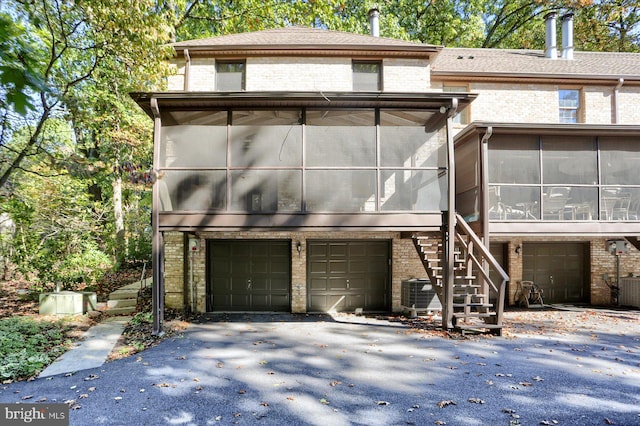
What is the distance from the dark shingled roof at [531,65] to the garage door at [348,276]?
656 centimetres

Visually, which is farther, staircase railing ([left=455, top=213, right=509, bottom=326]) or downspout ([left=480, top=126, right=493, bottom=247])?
downspout ([left=480, top=126, right=493, bottom=247])

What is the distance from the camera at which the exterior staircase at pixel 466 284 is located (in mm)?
7750

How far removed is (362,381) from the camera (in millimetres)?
5340

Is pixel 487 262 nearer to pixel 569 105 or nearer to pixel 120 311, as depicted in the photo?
pixel 569 105

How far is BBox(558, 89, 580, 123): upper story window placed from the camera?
1225cm

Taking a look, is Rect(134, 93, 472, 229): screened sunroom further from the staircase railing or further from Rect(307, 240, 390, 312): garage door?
Rect(307, 240, 390, 312): garage door

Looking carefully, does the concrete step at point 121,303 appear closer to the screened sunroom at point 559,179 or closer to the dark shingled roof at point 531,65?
the screened sunroom at point 559,179

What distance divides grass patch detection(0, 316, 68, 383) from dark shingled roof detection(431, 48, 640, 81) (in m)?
12.8

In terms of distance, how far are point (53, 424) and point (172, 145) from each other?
601 cm

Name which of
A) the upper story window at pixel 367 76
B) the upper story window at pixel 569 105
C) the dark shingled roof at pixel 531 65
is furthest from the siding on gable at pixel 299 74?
the upper story window at pixel 569 105

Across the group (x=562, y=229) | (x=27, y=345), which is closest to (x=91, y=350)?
(x=27, y=345)

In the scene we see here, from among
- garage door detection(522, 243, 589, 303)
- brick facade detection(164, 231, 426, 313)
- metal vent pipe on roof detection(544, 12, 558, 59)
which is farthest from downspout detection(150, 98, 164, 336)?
metal vent pipe on roof detection(544, 12, 558, 59)

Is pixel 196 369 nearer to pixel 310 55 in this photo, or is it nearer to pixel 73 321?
pixel 73 321

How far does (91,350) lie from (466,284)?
848 centimetres
